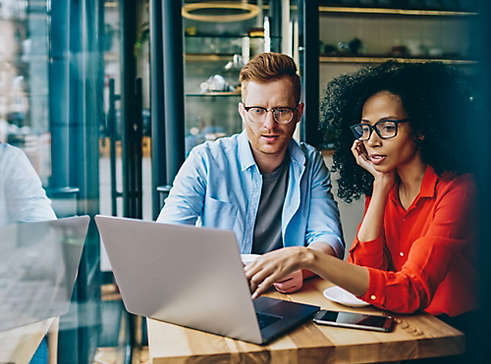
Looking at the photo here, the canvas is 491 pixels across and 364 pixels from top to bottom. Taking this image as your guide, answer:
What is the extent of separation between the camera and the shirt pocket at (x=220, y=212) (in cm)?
183

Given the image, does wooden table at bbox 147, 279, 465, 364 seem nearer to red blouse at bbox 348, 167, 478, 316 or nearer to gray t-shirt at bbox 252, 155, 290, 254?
red blouse at bbox 348, 167, 478, 316

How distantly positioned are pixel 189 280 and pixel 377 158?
0.79 meters

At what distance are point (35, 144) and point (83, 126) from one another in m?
1.08

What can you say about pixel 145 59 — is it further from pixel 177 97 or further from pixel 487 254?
pixel 487 254

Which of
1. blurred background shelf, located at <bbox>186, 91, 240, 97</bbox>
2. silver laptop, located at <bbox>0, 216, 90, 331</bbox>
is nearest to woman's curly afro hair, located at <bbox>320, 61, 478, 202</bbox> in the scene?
silver laptop, located at <bbox>0, 216, 90, 331</bbox>

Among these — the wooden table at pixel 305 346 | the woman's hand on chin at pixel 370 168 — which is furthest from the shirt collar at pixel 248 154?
the wooden table at pixel 305 346

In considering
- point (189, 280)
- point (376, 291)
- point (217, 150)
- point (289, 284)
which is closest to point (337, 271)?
point (376, 291)

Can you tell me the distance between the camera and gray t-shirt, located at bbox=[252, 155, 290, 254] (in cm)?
186

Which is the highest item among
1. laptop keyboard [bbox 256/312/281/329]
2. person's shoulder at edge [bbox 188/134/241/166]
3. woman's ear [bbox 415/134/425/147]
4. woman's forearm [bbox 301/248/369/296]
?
woman's ear [bbox 415/134/425/147]

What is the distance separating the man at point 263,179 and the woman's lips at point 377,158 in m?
0.36

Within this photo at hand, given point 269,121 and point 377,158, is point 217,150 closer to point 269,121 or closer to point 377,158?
point 269,121

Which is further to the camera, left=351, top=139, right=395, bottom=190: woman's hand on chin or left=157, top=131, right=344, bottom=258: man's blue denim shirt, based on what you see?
left=157, top=131, right=344, bottom=258: man's blue denim shirt

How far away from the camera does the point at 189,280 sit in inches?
36.2

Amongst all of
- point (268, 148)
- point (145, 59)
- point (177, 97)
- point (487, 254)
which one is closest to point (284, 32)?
point (177, 97)
